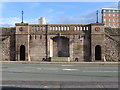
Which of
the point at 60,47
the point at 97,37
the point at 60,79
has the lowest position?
the point at 60,79

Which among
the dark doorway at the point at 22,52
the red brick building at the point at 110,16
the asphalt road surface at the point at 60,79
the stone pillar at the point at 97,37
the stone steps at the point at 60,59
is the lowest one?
the asphalt road surface at the point at 60,79

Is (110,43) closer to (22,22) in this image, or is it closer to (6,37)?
(22,22)

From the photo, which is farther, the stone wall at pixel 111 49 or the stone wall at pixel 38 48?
the stone wall at pixel 38 48

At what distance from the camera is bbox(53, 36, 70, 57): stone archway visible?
86.3 feet

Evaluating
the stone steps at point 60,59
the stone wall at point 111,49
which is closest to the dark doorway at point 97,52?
the stone wall at point 111,49

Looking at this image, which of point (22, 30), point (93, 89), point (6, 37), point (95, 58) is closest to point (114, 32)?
point (95, 58)

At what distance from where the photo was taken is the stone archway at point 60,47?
26.3 meters

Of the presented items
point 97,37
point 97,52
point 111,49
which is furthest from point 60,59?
point 111,49

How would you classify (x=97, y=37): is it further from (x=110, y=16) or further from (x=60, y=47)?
(x=110, y=16)

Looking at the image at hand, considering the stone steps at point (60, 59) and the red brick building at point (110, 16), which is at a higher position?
the red brick building at point (110, 16)

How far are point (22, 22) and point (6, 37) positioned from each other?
2951mm

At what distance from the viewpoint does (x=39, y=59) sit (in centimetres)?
2594

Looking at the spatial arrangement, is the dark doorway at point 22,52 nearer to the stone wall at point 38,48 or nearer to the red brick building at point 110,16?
the stone wall at point 38,48

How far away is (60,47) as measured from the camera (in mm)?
26609
